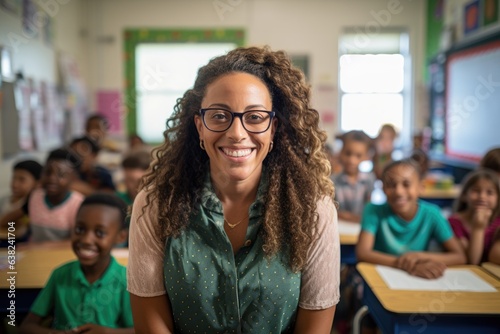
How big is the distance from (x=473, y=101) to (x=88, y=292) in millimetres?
3991

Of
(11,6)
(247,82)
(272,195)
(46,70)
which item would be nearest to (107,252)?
(272,195)

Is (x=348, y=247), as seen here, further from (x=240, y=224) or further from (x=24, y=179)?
(x=24, y=179)

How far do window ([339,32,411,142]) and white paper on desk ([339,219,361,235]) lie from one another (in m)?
3.83

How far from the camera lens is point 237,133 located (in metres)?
1.18

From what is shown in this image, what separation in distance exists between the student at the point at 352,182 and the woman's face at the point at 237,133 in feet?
5.52

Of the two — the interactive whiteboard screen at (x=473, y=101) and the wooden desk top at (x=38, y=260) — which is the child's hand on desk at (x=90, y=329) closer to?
the wooden desk top at (x=38, y=260)

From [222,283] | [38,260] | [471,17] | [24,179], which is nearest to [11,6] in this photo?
[24,179]

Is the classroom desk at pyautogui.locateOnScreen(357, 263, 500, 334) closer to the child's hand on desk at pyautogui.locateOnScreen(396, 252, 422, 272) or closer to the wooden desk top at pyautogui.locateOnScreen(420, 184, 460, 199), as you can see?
the child's hand on desk at pyautogui.locateOnScreen(396, 252, 422, 272)

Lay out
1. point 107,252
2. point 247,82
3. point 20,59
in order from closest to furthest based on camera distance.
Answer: point 247,82, point 107,252, point 20,59

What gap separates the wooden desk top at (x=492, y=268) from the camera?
1776 millimetres

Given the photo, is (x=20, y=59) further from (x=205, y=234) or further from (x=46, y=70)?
(x=205, y=234)

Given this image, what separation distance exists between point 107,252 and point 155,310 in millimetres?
524

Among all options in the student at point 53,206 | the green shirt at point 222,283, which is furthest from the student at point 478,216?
the student at point 53,206

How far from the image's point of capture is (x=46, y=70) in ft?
15.5
